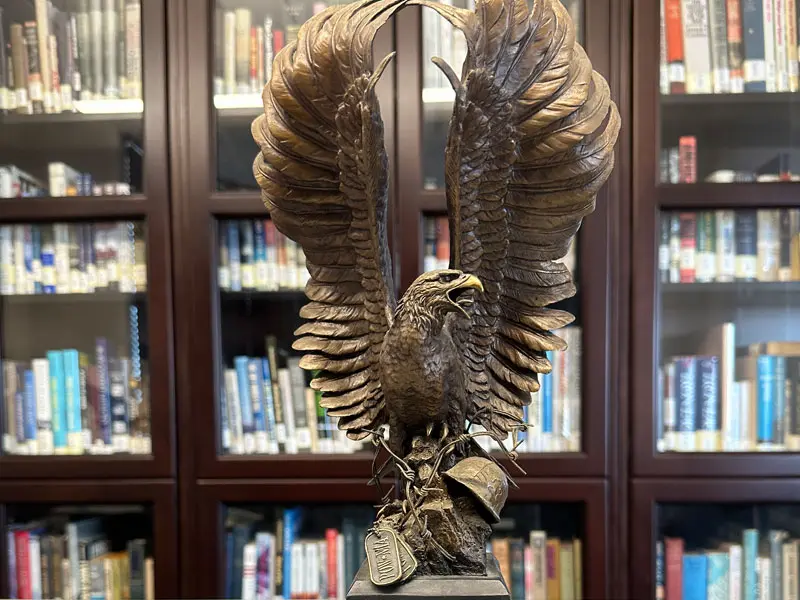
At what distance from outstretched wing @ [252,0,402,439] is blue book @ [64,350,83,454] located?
0.70 meters

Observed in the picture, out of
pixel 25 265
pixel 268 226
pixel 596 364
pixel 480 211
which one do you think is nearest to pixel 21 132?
pixel 25 265

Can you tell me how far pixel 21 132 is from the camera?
1.26m

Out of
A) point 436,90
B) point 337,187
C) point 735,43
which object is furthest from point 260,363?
point 735,43

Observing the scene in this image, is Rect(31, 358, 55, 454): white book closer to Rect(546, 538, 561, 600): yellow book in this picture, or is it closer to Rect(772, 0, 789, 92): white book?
Rect(546, 538, 561, 600): yellow book

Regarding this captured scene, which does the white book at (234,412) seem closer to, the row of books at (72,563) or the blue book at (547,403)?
the row of books at (72,563)

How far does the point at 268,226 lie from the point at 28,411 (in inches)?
25.7

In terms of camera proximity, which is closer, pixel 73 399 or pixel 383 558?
pixel 383 558

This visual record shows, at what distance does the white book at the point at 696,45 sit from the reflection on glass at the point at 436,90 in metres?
0.23

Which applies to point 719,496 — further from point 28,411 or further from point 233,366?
point 28,411

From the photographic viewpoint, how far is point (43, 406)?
1231 mm

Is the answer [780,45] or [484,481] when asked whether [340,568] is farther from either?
[780,45]

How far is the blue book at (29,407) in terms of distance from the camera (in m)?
1.22

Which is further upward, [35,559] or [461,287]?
[461,287]

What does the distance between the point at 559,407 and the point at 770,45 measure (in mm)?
832
